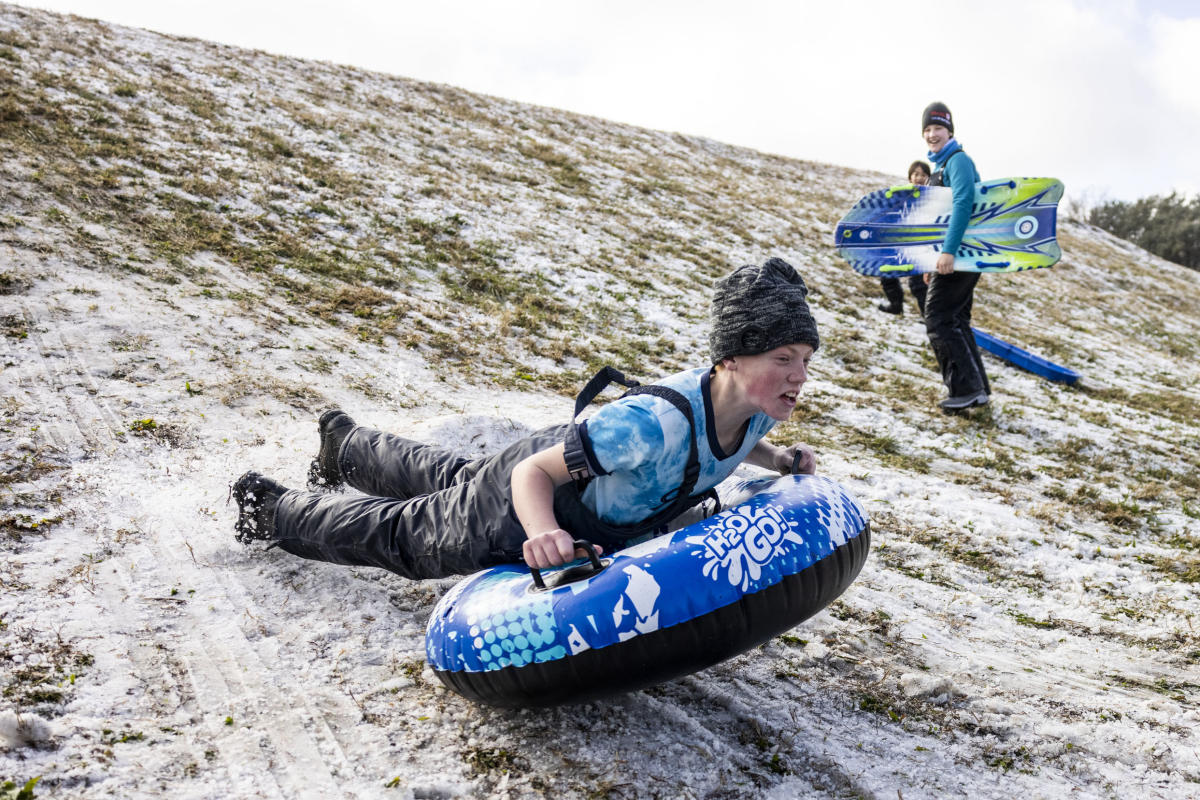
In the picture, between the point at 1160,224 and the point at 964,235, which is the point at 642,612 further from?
the point at 1160,224

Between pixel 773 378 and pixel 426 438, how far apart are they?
2609 mm

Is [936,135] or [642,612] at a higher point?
[936,135]

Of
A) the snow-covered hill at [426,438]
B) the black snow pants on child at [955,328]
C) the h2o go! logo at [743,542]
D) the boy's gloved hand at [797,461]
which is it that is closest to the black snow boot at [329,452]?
the snow-covered hill at [426,438]

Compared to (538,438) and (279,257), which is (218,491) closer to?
(538,438)

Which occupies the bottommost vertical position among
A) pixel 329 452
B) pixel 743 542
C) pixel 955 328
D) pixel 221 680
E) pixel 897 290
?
pixel 221 680

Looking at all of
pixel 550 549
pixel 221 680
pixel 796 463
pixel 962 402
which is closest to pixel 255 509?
pixel 221 680

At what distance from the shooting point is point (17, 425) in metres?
4.14

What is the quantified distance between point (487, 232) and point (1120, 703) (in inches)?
326

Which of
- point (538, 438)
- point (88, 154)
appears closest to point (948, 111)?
point (538, 438)

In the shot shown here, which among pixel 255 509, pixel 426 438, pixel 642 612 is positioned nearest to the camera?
pixel 642 612

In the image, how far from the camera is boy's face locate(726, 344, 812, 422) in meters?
2.63

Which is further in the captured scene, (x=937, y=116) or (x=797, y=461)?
(x=937, y=116)

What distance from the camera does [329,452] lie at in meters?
4.04

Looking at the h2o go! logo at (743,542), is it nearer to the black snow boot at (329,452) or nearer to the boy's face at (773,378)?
the boy's face at (773,378)
